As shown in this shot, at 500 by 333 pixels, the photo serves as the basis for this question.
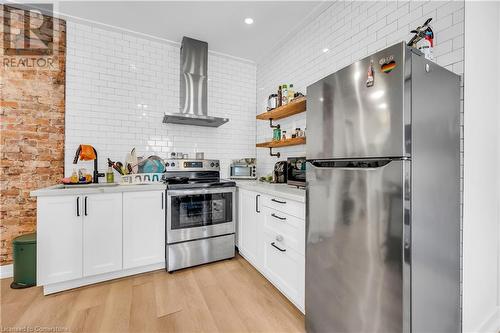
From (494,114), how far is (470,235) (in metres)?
0.87

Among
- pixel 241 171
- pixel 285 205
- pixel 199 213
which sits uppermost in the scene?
pixel 241 171

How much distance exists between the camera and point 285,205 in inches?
73.7

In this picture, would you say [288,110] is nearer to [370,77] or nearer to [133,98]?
[370,77]

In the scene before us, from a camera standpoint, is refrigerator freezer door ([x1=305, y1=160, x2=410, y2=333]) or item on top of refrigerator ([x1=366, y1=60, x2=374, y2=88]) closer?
refrigerator freezer door ([x1=305, y1=160, x2=410, y2=333])

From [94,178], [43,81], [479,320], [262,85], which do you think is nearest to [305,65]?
[262,85]

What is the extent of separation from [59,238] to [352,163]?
99.7 inches

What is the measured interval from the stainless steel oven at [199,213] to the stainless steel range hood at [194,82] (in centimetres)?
101

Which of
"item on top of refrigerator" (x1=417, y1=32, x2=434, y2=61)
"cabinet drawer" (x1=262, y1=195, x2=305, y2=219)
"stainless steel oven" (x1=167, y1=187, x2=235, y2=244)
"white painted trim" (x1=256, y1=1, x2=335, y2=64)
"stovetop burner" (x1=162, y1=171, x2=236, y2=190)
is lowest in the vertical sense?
"stainless steel oven" (x1=167, y1=187, x2=235, y2=244)

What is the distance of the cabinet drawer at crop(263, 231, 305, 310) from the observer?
1.71 meters

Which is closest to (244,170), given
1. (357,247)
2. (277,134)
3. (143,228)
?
(277,134)

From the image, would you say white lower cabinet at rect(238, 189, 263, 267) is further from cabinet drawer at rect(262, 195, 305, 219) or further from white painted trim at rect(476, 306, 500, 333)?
white painted trim at rect(476, 306, 500, 333)

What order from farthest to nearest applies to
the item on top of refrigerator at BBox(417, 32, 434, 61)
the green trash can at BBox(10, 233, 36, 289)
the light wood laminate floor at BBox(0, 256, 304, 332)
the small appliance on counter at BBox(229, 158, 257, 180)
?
the small appliance on counter at BBox(229, 158, 257, 180) → the green trash can at BBox(10, 233, 36, 289) → the light wood laminate floor at BBox(0, 256, 304, 332) → the item on top of refrigerator at BBox(417, 32, 434, 61)

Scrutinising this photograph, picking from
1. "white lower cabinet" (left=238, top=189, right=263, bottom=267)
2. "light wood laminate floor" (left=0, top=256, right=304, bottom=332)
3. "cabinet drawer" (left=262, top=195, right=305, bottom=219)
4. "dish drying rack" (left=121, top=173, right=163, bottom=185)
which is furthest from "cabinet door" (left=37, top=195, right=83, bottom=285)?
"cabinet drawer" (left=262, top=195, right=305, bottom=219)

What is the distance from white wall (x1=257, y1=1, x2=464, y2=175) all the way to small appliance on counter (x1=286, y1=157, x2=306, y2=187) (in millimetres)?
335
